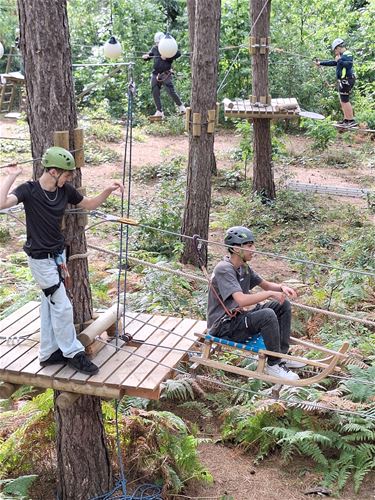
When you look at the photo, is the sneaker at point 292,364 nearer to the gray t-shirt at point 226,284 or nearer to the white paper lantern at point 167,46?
the gray t-shirt at point 226,284

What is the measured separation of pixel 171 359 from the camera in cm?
446

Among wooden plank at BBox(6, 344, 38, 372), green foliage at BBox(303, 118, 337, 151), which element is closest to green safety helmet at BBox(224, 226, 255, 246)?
wooden plank at BBox(6, 344, 38, 372)

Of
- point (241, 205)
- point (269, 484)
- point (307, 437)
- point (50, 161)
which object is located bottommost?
point (269, 484)

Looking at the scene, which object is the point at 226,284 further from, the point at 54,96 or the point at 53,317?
the point at 54,96

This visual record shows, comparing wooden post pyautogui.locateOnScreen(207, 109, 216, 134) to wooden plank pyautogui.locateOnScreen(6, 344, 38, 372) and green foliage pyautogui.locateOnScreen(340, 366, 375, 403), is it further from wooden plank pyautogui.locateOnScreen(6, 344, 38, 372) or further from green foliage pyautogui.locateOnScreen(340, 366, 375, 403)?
wooden plank pyautogui.locateOnScreen(6, 344, 38, 372)

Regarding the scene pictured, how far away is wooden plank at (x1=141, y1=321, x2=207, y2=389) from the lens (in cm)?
409

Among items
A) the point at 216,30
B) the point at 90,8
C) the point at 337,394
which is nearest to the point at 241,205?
the point at 216,30

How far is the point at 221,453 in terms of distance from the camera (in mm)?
5922

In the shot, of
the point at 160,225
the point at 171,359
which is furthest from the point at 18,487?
the point at 160,225

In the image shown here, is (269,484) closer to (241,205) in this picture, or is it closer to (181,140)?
(241,205)

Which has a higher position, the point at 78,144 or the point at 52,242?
the point at 78,144

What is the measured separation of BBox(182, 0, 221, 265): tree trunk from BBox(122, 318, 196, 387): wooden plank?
4.18 metres

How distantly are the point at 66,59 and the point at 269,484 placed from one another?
12.4 feet

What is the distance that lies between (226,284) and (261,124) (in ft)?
26.8
